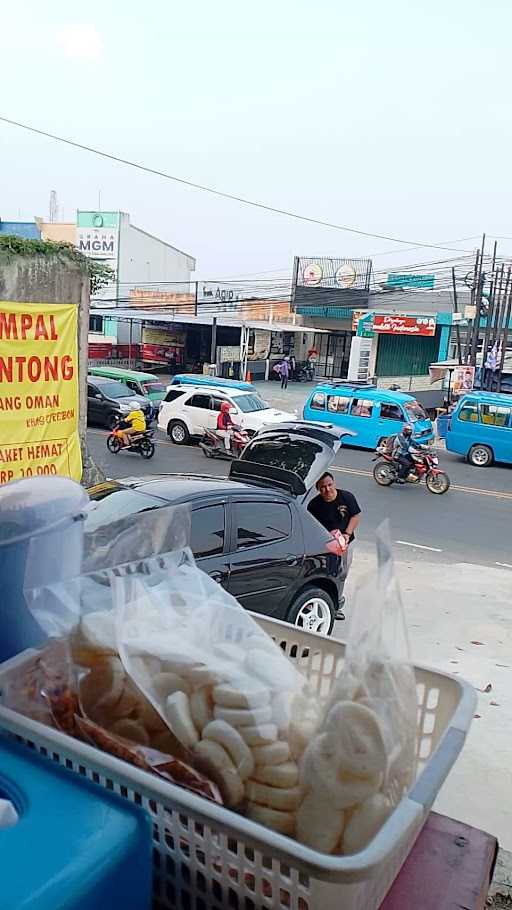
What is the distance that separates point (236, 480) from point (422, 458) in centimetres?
902

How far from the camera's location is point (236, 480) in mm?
6656

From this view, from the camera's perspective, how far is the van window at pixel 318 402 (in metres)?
20.5

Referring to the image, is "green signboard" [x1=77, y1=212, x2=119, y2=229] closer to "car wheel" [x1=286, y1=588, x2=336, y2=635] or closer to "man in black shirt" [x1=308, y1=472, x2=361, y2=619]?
"man in black shirt" [x1=308, y1=472, x2=361, y2=619]

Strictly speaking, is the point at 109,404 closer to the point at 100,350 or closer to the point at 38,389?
the point at 38,389

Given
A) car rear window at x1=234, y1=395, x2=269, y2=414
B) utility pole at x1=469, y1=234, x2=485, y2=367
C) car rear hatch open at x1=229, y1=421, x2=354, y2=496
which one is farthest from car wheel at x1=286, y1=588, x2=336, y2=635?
utility pole at x1=469, y1=234, x2=485, y2=367

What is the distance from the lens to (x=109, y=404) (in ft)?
67.7

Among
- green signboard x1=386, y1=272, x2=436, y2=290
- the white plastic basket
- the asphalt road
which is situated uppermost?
green signboard x1=386, y1=272, x2=436, y2=290

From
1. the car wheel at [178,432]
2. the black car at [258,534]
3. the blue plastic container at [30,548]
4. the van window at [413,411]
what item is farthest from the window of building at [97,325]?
the blue plastic container at [30,548]

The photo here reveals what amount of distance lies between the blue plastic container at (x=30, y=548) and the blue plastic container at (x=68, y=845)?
33cm

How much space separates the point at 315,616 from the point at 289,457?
74.3 inches

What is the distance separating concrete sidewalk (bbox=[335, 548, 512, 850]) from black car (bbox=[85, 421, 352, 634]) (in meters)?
0.44

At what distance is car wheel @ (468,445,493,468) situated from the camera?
18.4 metres

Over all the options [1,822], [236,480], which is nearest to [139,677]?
[1,822]

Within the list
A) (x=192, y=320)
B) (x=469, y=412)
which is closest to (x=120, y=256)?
(x=192, y=320)
